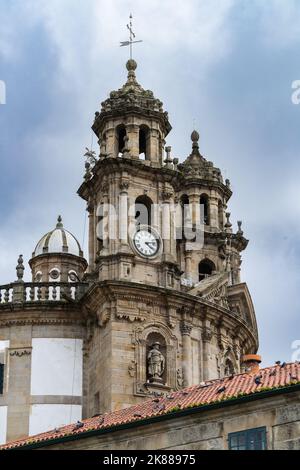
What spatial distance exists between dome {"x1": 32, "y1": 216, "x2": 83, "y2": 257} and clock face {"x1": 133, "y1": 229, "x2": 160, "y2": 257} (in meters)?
7.23

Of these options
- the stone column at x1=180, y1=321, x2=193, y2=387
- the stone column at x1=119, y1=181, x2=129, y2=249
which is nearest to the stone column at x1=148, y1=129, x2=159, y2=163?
the stone column at x1=119, y1=181, x2=129, y2=249

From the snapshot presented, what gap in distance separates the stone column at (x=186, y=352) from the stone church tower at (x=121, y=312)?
0.04 m

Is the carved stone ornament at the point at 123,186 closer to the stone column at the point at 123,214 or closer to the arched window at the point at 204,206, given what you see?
the stone column at the point at 123,214

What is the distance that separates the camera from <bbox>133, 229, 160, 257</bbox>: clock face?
48.0 meters

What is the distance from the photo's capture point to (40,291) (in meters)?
48.9

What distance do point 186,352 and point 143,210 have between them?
6704 millimetres

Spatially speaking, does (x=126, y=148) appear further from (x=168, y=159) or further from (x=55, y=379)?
(x=55, y=379)

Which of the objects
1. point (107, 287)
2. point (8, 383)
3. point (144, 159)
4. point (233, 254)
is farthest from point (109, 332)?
point (233, 254)

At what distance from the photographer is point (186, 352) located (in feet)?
155

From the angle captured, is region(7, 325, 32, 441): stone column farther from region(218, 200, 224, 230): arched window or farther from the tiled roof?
region(218, 200, 224, 230): arched window

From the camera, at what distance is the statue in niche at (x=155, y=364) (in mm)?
45656

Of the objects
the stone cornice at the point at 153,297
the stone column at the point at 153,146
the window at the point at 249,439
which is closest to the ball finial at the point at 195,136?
the stone column at the point at 153,146
